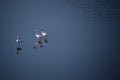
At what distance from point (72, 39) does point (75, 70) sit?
797 millimetres

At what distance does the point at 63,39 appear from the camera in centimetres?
514

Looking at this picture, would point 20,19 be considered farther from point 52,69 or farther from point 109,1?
point 109,1

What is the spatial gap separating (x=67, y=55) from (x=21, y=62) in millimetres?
1155

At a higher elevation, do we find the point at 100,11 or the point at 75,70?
the point at 100,11

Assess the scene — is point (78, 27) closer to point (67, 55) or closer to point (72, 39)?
point (72, 39)

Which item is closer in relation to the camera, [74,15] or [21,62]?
[21,62]

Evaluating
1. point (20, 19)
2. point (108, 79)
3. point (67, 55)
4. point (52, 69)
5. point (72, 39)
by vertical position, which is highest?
point (20, 19)

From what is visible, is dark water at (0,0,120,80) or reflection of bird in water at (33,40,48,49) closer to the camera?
dark water at (0,0,120,80)

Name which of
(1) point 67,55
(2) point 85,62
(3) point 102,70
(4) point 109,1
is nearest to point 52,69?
(1) point 67,55

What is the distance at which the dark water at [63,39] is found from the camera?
188 inches

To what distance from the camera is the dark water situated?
4.77 metres

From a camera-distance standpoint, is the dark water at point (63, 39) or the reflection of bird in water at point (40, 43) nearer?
the dark water at point (63, 39)

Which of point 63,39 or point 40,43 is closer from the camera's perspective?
point 40,43

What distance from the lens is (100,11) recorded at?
200 inches
